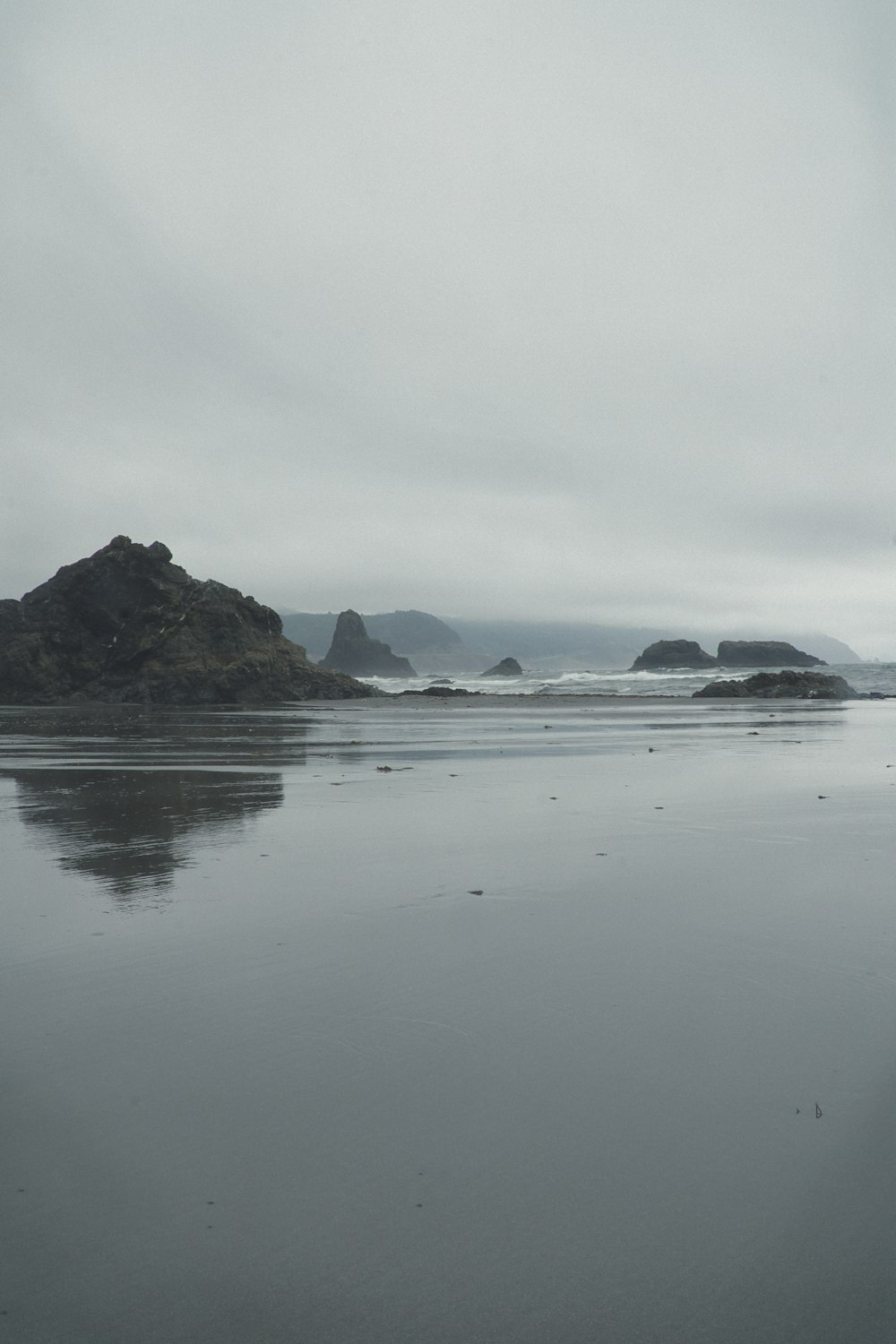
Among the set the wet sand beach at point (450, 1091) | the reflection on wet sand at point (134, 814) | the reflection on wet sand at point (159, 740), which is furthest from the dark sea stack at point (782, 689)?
the wet sand beach at point (450, 1091)

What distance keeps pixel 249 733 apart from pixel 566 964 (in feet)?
48.2

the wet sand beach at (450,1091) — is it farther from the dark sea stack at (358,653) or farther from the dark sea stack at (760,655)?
the dark sea stack at (358,653)

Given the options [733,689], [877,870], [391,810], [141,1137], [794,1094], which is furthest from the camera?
[733,689]

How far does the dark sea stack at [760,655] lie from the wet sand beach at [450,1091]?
253ft

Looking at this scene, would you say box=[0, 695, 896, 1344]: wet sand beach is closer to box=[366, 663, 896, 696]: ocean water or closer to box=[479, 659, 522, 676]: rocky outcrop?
box=[366, 663, 896, 696]: ocean water

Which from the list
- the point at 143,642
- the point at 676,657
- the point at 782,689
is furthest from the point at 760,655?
the point at 143,642

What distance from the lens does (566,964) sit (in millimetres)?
3283

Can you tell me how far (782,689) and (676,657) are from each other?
43.5 m

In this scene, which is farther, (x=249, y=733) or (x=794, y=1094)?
(x=249, y=733)

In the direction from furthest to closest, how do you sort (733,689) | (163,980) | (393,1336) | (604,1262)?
(733,689) → (163,980) → (604,1262) → (393,1336)

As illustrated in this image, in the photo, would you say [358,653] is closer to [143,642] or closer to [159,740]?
[143,642]

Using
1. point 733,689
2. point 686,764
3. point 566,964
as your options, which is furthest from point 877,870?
point 733,689

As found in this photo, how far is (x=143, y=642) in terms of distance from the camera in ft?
128

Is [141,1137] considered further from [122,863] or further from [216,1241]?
[122,863]
